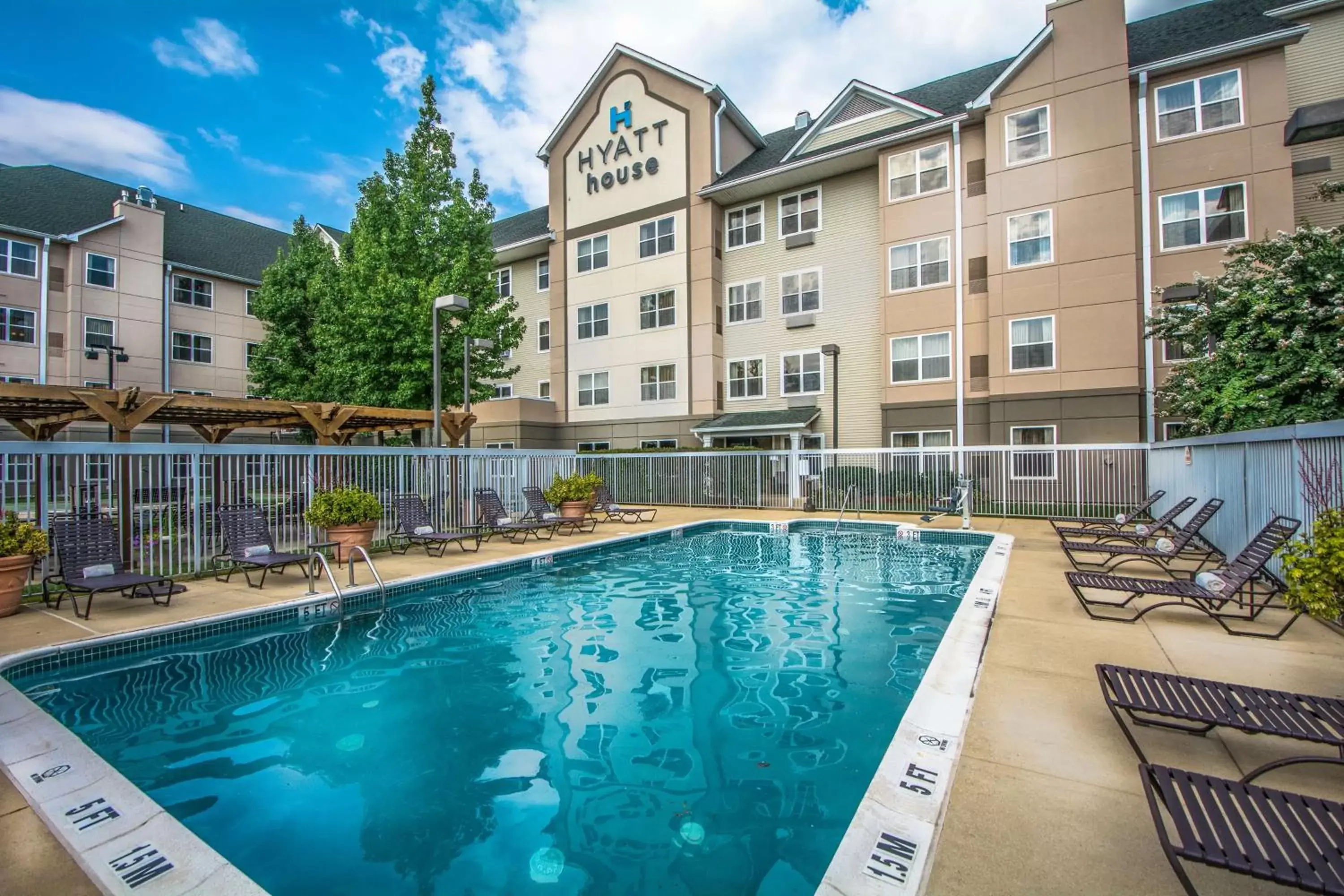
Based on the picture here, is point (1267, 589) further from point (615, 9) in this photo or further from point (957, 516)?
point (615, 9)

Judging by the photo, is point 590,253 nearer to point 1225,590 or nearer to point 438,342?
point 438,342

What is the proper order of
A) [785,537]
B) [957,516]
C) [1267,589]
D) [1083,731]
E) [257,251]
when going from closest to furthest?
[1083,731] < [1267,589] < [785,537] < [957,516] < [257,251]

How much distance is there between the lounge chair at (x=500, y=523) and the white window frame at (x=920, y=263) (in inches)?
569

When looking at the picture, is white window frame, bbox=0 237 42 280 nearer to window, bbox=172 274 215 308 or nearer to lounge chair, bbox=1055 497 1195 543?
window, bbox=172 274 215 308

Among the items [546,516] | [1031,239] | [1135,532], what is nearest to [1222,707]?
[1135,532]

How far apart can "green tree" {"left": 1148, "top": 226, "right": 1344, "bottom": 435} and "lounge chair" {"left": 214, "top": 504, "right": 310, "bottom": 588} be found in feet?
50.7

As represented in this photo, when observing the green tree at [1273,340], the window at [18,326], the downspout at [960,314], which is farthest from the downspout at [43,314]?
the green tree at [1273,340]

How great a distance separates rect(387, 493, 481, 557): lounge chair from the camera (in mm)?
11258

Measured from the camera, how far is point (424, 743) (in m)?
4.42

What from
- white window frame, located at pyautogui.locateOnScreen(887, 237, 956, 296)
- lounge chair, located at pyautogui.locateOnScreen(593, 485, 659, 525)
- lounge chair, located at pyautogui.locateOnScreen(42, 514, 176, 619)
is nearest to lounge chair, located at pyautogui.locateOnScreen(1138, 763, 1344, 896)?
lounge chair, located at pyautogui.locateOnScreen(42, 514, 176, 619)

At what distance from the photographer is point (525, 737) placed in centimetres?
448

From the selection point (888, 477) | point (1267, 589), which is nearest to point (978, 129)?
point (888, 477)

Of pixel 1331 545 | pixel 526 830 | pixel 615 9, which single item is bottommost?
pixel 526 830

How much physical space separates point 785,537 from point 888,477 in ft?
18.3
